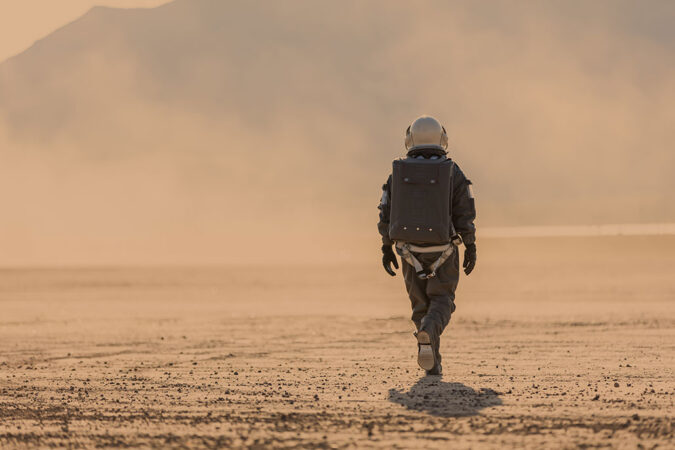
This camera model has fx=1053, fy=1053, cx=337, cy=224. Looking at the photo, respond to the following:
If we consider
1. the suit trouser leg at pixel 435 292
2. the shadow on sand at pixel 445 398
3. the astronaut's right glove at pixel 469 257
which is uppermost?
the astronaut's right glove at pixel 469 257

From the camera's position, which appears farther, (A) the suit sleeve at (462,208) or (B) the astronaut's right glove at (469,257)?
(B) the astronaut's right glove at (469,257)

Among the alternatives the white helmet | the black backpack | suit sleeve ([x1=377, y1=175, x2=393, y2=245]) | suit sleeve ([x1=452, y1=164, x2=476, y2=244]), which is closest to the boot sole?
the black backpack

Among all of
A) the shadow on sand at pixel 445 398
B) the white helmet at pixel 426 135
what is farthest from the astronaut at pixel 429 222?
the shadow on sand at pixel 445 398

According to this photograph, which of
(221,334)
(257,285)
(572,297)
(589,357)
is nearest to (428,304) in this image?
(589,357)

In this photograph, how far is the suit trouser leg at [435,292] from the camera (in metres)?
9.62

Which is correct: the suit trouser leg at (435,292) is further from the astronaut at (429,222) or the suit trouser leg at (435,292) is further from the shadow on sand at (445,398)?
the shadow on sand at (445,398)

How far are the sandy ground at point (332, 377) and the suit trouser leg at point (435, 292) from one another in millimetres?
520

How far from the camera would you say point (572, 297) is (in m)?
25.6

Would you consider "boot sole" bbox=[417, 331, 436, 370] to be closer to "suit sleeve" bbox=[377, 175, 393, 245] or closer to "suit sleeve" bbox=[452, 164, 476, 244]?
"suit sleeve" bbox=[452, 164, 476, 244]

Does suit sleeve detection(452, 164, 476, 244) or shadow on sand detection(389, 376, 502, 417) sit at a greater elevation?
suit sleeve detection(452, 164, 476, 244)

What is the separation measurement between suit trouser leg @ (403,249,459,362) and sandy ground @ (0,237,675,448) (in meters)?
0.52

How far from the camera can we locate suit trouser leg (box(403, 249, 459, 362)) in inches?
379

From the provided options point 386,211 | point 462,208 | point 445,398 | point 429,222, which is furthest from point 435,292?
point 445,398

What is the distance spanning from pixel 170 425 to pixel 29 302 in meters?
18.9
